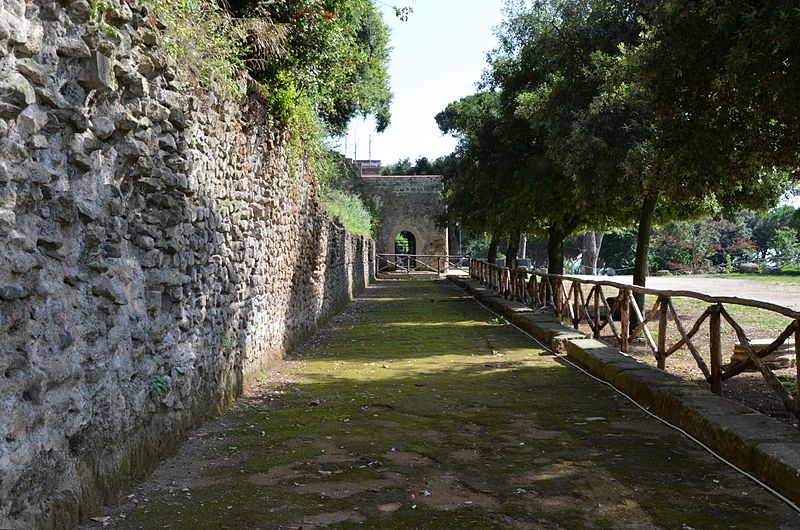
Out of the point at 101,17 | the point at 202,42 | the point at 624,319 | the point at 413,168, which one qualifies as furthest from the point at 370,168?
the point at 101,17

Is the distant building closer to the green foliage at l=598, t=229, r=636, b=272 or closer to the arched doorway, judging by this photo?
the arched doorway

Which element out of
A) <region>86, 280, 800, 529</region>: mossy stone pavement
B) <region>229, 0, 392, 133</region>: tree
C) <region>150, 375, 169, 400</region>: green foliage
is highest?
<region>229, 0, 392, 133</region>: tree

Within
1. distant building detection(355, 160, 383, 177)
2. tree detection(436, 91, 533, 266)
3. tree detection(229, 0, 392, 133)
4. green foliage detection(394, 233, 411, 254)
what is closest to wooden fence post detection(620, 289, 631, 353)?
A: tree detection(229, 0, 392, 133)

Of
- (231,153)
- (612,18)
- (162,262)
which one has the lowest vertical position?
(162,262)

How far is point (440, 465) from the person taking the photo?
4715 mm

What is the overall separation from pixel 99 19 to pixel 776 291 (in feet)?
66.7

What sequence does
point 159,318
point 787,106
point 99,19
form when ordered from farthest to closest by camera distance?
point 787,106
point 159,318
point 99,19

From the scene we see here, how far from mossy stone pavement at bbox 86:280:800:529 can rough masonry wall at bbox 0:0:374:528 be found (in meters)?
0.39

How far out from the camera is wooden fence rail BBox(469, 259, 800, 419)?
→ 5480 mm

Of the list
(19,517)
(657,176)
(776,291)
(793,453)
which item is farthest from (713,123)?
(776,291)

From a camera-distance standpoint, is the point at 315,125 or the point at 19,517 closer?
the point at 19,517

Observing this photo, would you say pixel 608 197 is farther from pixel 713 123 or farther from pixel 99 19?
pixel 99 19

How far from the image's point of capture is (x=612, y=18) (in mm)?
12789

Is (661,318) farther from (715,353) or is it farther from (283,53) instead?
(283,53)
